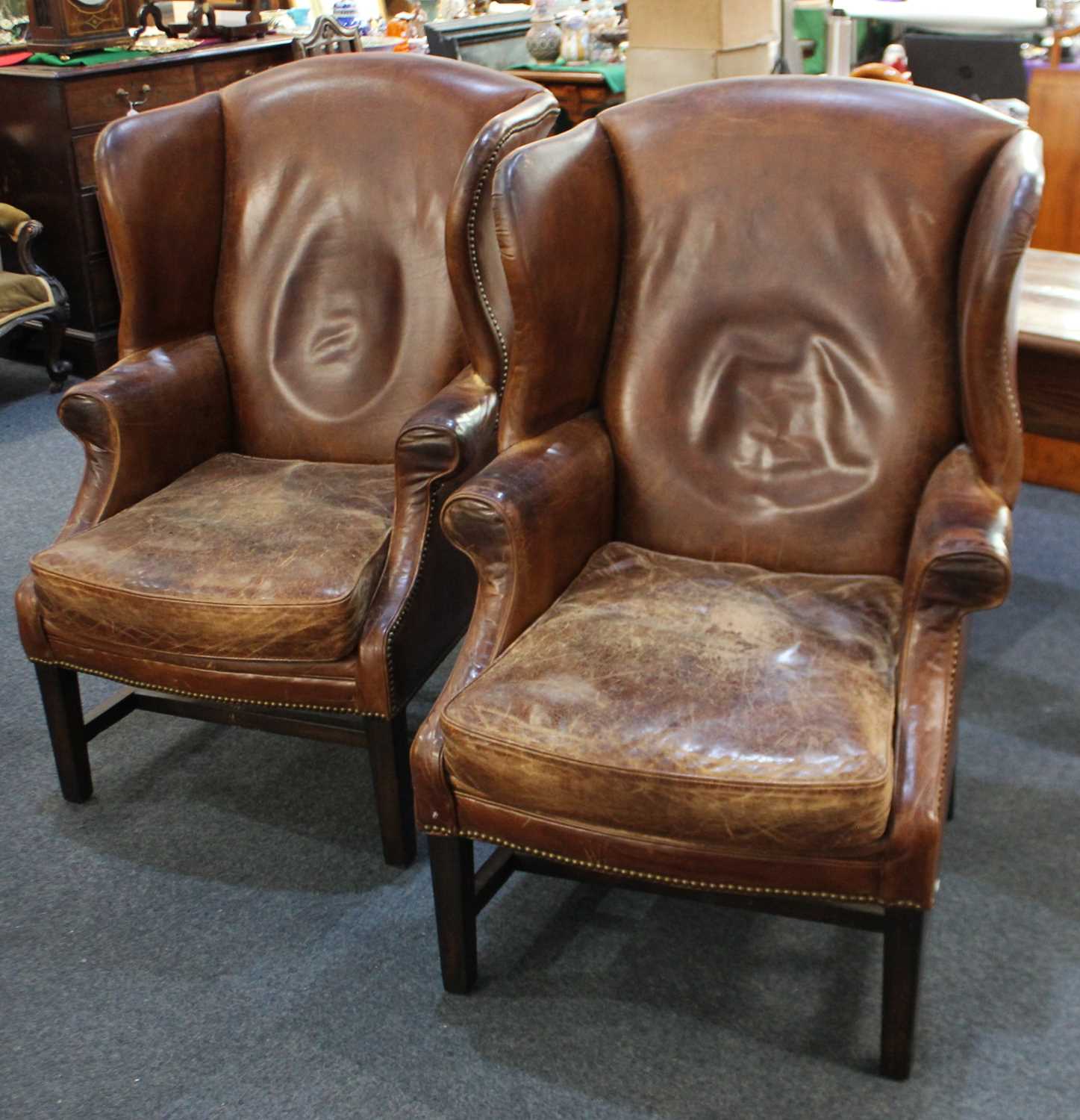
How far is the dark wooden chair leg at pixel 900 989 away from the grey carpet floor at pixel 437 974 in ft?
0.12

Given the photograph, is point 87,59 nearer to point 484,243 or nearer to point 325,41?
point 325,41

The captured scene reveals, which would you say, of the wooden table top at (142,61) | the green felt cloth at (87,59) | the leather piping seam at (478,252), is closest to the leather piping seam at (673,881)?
the leather piping seam at (478,252)

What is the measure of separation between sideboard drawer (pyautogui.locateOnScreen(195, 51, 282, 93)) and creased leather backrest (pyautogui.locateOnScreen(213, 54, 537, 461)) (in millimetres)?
2150

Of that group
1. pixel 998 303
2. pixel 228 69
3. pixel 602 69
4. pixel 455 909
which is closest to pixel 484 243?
pixel 998 303

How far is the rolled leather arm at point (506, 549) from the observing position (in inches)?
67.2

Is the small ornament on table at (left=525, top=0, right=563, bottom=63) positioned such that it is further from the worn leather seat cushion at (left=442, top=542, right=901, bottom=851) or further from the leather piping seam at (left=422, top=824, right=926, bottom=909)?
the leather piping seam at (left=422, top=824, right=926, bottom=909)

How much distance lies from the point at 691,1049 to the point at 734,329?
102cm

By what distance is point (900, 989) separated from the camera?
1.60 m

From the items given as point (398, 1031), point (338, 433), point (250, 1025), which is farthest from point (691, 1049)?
point (338, 433)

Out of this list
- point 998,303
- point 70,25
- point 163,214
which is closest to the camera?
point 998,303

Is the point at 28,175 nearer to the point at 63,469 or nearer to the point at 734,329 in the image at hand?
the point at 63,469

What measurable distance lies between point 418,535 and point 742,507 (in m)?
0.49

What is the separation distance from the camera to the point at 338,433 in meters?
2.40

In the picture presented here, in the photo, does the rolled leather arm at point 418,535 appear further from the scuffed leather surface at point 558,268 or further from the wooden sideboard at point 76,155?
the wooden sideboard at point 76,155
